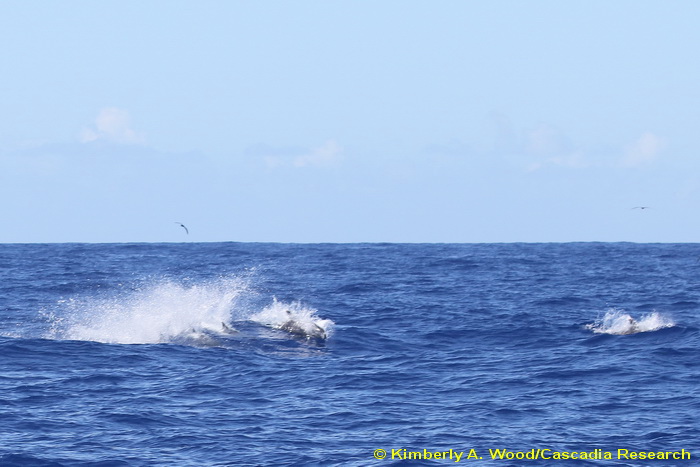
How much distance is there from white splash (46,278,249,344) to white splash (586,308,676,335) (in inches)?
541

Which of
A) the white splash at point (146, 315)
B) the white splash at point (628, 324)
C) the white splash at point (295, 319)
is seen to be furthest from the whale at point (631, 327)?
the white splash at point (146, 315)

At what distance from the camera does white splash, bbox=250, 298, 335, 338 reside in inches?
1323

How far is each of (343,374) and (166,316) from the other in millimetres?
12498

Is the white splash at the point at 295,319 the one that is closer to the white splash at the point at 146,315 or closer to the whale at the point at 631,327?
the white splash at the point at 146,315

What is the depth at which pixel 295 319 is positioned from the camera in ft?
115

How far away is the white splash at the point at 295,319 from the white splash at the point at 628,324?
31.7ft

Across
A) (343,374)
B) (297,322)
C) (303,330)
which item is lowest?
(343,374)

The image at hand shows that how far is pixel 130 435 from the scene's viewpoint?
2008cm

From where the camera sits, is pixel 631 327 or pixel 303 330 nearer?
pixel 303 330

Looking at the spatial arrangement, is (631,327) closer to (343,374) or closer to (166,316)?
(343,374)

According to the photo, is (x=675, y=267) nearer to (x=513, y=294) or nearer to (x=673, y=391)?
(x=513, y=294)

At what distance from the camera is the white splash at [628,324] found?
33.7m

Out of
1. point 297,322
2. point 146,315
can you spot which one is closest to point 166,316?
point 146,315

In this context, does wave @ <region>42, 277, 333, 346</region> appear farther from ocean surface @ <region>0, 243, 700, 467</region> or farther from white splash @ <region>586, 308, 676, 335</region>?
white splash @ <region>586, 308, 676, 335</region>
